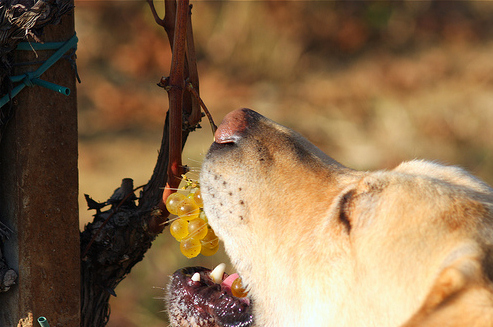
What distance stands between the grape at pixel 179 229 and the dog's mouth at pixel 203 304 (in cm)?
17

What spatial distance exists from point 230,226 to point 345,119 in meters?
6.24

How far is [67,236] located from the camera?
155 cm

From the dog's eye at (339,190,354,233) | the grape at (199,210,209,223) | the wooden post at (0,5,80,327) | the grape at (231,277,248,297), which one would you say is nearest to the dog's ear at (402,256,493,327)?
the dog's eye at (339,190,354,233)

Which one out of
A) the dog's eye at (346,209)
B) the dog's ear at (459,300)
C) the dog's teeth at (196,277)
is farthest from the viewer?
the dog's teeth at (196,277)

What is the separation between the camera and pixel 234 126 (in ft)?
5.26

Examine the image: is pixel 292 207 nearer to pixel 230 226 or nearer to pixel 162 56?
pixel 230 226

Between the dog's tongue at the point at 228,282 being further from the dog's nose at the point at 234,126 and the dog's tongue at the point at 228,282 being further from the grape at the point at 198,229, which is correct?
the dog's nose at the point at 234,126

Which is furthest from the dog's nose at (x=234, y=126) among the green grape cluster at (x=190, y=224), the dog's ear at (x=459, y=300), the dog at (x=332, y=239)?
the dog's ear at (x=459, y=300)

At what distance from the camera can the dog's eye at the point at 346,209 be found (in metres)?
1.42

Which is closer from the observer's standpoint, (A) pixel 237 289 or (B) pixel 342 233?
(B) pixel 342 233

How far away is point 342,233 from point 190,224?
49cm

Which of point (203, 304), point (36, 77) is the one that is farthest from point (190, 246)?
point (36, 77)

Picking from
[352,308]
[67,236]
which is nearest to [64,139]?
[67,236]

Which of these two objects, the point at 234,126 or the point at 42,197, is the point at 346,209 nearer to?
the point at 234,126
